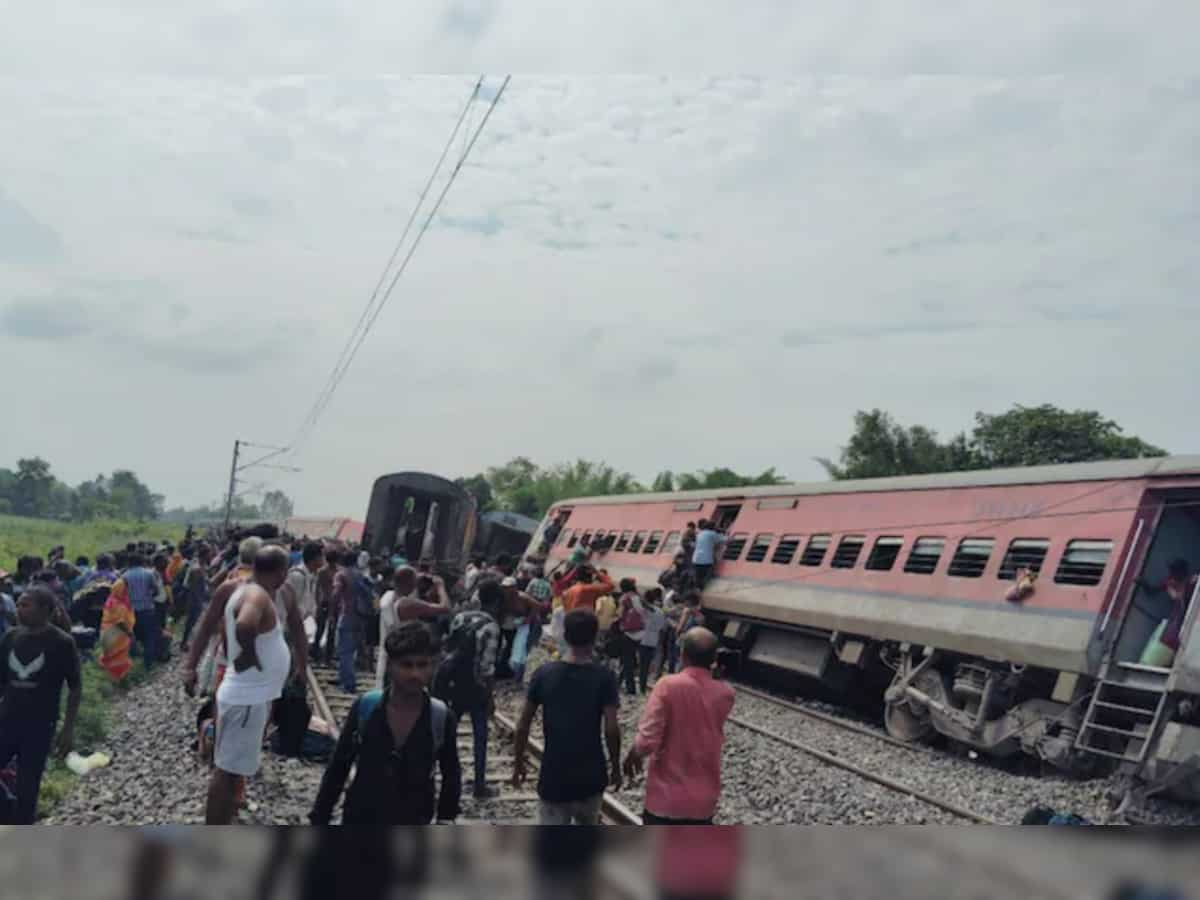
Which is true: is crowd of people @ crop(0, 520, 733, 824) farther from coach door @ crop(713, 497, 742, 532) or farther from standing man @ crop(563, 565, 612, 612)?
coach door @ crop(713, 497, 742, 532)

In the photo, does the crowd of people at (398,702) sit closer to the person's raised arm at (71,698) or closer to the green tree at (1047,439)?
the person's raised arm at (71,698)

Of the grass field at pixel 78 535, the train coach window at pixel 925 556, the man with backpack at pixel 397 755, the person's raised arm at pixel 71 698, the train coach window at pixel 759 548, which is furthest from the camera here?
the grass field at pixel 78 535

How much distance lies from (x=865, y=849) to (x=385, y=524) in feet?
63.8

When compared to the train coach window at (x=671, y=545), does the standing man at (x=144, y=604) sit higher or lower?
lower

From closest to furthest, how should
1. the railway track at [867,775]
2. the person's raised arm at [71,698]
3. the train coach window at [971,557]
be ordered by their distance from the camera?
the person's raised arm at [71,698] → the railway track at [867,775] → the train coach window at [971,557]

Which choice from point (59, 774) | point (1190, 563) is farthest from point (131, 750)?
point (1190, 563)

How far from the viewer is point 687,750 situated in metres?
4.42

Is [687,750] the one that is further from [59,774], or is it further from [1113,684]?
[1113,684]

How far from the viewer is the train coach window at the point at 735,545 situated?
16.4 m

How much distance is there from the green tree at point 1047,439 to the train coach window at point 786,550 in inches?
1064

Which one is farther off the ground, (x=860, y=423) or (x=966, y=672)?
(x=860, y=423)

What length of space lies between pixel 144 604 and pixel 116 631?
64.5 inches

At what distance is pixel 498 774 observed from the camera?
27.1 feet

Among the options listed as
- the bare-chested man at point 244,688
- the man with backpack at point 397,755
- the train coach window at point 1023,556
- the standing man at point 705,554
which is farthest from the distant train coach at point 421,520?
the man with backpack at point 397,755
